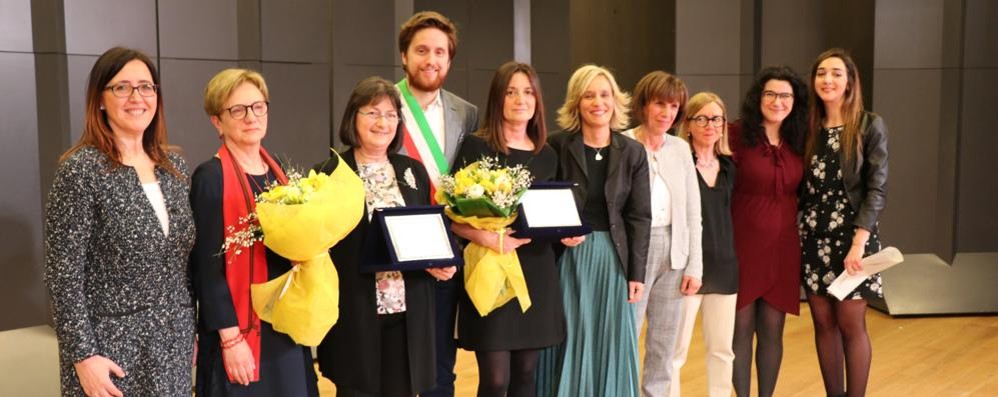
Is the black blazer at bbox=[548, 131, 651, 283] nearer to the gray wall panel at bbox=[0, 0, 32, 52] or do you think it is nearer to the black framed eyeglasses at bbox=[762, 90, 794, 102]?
→ the black framed eyeglasses at bbox=[762, 90, 794, 102]

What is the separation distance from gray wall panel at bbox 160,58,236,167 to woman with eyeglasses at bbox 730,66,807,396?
9.03 feet

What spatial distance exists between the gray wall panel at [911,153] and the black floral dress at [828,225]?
3.01m

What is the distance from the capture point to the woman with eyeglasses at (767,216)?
4.16 metres

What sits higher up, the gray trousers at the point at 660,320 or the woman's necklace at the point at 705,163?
the woman's necklace at the point at 705,163

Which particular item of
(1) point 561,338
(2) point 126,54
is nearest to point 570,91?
(1) point 561,338

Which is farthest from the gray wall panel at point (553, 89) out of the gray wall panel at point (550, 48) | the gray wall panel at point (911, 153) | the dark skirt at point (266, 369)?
the dark skirt at point (266, 369)

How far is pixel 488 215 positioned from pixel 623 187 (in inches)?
29.9

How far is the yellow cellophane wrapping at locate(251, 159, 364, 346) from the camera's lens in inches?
101

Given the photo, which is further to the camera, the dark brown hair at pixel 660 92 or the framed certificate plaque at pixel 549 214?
the dark brown hair at pixel 660 92

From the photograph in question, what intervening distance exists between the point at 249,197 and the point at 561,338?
1.37 meters

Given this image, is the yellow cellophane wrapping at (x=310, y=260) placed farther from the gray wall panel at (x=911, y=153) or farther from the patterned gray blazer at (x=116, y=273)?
the gray wall panel at (x=911, y=153)

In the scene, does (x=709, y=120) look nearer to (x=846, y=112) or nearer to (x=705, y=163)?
(x=705, y=163)

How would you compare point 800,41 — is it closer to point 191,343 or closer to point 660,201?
point 660,201

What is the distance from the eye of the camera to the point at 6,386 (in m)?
4.31
